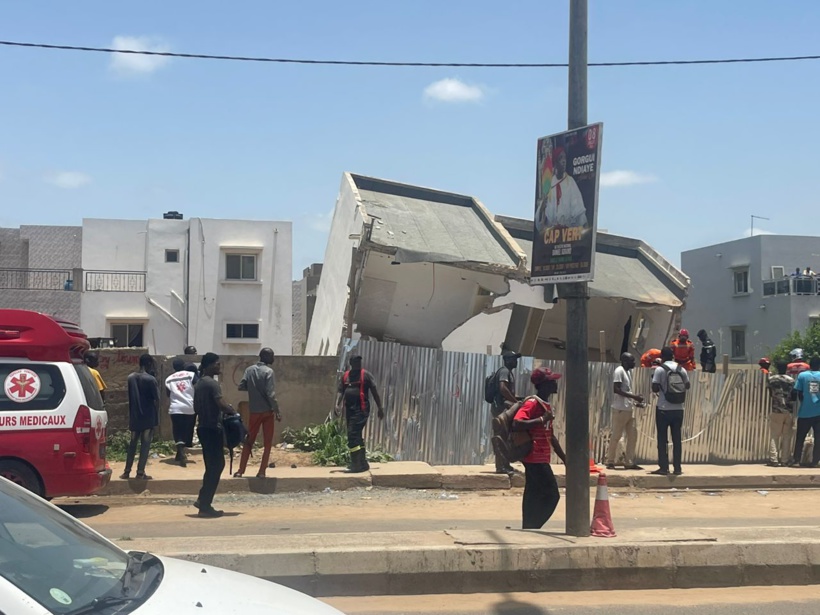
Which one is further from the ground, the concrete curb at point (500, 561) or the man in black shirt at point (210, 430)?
the man in black shirt at point (210, 430)

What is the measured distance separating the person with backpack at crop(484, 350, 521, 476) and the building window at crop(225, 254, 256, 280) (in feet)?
64.0

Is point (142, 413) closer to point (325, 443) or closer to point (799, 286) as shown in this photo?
point (325, 443)

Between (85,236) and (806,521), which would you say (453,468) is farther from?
(85,236)

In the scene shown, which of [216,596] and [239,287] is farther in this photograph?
[239,287]

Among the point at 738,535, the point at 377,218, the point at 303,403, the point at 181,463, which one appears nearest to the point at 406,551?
the point at 738,535

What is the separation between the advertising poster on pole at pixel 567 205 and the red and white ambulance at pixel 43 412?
16.6ft

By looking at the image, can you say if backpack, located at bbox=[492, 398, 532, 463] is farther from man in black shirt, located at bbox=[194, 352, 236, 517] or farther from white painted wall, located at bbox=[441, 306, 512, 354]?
white painted wall, located at bbox=[441, 306, 512, 354]

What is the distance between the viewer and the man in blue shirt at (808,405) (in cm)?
1342

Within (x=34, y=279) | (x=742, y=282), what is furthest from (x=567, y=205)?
(x=742, y=282)

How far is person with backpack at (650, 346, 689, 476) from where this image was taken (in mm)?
12570

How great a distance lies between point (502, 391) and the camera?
11492 millimetres

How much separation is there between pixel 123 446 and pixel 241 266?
17.6 m

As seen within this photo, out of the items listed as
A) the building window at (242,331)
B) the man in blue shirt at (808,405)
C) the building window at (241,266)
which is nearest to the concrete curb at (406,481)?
the man in blue shirt at (808,405)

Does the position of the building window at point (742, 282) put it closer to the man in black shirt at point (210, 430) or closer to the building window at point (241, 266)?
the building window at point (241, 266)
